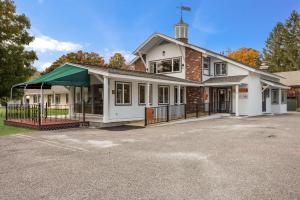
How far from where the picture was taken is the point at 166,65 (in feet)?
76.1

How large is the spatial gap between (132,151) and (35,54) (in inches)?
826

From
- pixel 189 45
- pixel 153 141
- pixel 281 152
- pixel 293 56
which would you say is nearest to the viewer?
pixel 281 152

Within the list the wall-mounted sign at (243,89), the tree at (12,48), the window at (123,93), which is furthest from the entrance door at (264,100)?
the tree at (12,48)

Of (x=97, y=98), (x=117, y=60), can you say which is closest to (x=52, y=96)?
(x=117, y=60)

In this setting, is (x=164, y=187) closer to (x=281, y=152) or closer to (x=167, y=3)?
(x=281, y=152)

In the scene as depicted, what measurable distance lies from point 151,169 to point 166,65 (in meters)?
18.2

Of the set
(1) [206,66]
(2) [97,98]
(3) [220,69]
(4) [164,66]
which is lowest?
(2) [97,98]

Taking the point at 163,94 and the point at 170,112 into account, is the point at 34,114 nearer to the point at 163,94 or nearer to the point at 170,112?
the point at 170,112

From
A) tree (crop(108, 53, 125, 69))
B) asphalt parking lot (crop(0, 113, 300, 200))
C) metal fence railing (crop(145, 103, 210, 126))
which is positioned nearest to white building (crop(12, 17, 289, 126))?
metal fence railing (crop(145, 103, 210, 126))

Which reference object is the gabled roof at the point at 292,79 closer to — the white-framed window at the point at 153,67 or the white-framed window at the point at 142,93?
the white-framed window at the point at 153,67

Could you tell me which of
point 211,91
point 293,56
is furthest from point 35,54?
point 293,56

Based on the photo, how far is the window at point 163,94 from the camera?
1900 centimetres

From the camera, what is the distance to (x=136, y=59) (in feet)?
83.8

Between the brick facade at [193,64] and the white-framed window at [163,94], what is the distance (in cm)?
324
